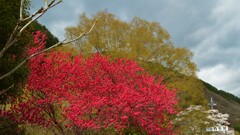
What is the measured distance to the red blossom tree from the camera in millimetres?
12094

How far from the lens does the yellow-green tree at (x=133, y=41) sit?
3180cm

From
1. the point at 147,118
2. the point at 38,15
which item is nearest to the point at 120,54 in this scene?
the point at 147,118

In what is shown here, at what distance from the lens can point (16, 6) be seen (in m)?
10.9

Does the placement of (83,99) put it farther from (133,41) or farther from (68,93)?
(133,41)

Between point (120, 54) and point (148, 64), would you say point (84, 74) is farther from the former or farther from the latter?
point (148, 64)

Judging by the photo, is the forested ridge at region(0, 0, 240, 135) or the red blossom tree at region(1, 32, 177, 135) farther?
the red blossom tree at region(1, 32, 177, 135)

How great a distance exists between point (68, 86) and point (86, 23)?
21.2 metres

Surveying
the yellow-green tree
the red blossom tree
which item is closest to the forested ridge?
the red blossom tree

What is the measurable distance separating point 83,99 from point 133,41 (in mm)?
20657

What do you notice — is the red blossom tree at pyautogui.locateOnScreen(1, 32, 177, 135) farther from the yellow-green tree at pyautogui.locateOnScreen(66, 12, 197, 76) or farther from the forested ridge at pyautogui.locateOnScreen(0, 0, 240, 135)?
the yellow-green tree at pyautogui.locateOnScreen(66, 12, 197, 76)

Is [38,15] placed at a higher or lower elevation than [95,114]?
lower

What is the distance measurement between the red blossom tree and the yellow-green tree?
610 inches

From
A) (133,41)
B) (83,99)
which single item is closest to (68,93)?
(83,99)

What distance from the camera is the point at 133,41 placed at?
106 feet
